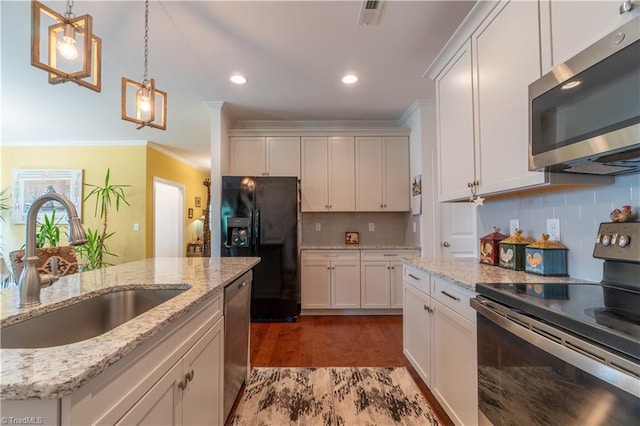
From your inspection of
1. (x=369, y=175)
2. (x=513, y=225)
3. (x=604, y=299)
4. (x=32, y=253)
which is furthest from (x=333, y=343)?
(x=32, y=253)

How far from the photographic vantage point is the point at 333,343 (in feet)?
9.30

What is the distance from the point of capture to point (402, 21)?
202 centimetres

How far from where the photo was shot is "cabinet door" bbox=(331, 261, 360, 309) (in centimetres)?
362

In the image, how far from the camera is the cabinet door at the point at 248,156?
3.80 m

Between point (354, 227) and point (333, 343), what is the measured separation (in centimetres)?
173

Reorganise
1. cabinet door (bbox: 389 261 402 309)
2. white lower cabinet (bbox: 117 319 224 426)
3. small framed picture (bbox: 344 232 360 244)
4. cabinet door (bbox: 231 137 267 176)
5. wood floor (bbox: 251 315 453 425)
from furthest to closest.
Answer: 1. small framed picture (bbox: 344 232 360 244)
2. cabinet door (bbox: 231 137 267 176)
3. cabinet door (bbox: 389 261 402 309)
4. wood floor (bbox: 251 315 453 425)
5. white lower cabinet (bbox: 117 319 224 426)

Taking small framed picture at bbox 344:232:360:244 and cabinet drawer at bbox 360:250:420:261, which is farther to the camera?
small framed picture at bbox 344:232:360:244

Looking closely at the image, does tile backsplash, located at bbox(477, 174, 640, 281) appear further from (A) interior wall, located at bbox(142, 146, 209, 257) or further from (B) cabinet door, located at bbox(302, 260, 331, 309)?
(A) interior wall, located at bbox(142, 146, 209, 257)

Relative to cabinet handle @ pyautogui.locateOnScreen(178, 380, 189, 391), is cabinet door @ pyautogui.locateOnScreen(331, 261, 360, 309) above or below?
below

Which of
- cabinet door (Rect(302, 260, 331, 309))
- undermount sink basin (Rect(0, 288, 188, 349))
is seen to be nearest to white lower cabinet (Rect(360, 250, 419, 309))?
cabinet door (Rect(302, 260, 331, 309))

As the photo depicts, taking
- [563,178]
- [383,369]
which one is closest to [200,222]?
[383,369]

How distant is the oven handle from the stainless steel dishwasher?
50.0 inches

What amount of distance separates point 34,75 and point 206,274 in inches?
114

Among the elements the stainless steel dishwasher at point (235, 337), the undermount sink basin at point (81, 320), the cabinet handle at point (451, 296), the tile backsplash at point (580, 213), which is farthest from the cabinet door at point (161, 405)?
the tile backsplash at point (580, 213)
